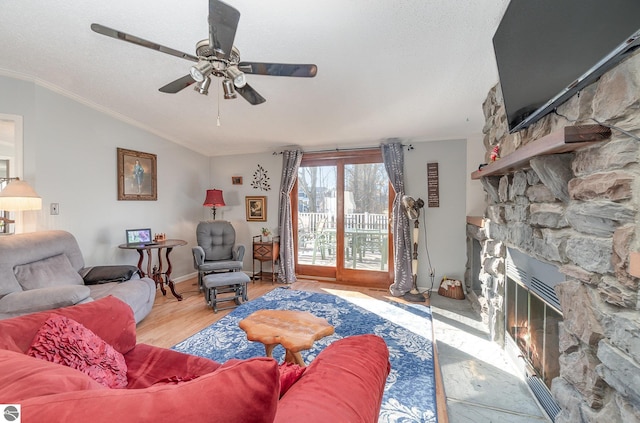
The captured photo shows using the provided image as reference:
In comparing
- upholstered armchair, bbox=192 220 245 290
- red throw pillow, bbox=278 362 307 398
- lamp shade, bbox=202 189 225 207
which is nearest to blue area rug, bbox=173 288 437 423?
upholstered armchair, bbox=192 220 245 290

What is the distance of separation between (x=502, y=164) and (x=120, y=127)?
14.3ft

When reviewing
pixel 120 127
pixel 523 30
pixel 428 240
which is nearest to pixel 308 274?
pixel 428 240

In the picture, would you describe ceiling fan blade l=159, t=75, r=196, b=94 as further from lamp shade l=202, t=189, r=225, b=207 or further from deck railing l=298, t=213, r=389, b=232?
deck railing l=298, t=213, r=389, b=232

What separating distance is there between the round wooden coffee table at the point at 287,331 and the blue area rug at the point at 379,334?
455 mm

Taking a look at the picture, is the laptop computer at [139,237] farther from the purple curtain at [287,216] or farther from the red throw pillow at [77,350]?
the red throw pillow at [77,350]

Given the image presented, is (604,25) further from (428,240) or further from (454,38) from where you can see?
(428,240)

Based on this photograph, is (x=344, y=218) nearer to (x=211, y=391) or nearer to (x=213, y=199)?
(x=213, y=199)

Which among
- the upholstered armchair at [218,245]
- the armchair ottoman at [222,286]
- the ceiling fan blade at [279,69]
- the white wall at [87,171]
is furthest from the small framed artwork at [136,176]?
the ceiling fan blade at [279,69]

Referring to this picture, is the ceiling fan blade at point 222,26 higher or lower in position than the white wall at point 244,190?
higher

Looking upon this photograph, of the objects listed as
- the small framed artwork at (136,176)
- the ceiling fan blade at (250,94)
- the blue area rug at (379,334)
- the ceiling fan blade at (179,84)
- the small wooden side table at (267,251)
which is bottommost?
the blue area rug at (379,334)

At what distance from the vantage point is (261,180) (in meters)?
4.76

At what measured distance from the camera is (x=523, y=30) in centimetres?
125

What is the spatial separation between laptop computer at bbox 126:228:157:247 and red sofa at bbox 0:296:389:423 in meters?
2.52

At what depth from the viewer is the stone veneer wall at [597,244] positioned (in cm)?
91
